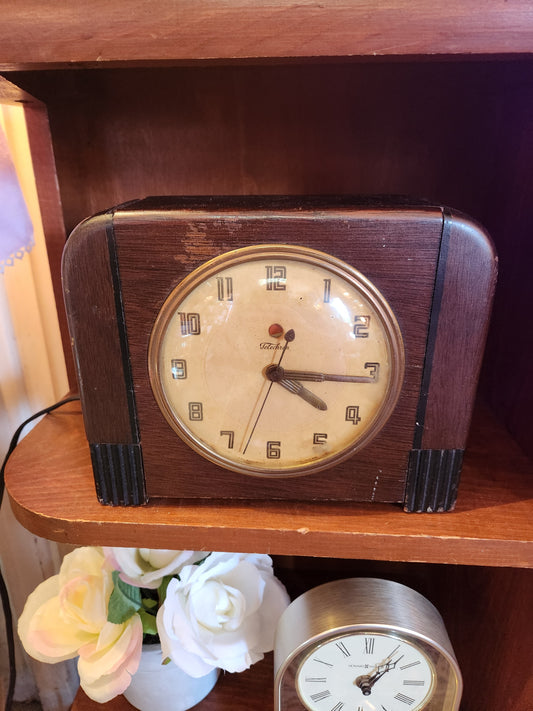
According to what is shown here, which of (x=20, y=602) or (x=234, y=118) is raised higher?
(x=234, y=118)

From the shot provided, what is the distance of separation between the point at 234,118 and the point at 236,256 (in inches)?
13.5

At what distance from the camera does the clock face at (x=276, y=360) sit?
0.38 metres

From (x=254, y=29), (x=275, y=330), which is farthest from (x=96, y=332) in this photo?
(x=254, y=29)

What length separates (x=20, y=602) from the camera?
0.93 metres

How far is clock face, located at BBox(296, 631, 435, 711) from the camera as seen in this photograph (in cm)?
50

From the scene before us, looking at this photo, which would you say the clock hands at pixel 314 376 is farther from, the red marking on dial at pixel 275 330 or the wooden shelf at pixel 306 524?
the wooden shelf at pixel 306 524

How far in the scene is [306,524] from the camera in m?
0.43

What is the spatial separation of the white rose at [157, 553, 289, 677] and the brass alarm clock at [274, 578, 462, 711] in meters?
0.06

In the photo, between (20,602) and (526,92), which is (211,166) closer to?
(526,92)

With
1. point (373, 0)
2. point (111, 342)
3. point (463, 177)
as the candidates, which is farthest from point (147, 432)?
point (463, 177)

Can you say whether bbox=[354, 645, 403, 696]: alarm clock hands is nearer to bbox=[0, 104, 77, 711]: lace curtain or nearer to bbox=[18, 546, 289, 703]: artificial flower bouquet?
bbox=[18, 546, 289, 703]: artificial flower bouquet

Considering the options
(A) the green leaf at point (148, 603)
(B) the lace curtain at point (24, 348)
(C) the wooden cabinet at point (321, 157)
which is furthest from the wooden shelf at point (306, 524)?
(B) the lace curtain at point (24, 348)

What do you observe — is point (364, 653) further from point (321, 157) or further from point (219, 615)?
point (321, 157)

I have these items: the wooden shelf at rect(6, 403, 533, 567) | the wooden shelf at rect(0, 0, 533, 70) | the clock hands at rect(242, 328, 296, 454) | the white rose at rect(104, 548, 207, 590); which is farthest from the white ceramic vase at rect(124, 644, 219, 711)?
the wooden shelf at rect(0, 0, 533, 70)
